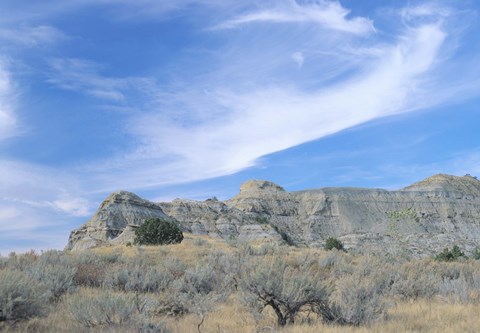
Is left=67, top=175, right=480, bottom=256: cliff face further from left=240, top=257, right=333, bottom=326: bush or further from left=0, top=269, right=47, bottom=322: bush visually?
left=0, top=269, right=47, bottom=322: bush

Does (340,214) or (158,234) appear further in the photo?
(340,214)

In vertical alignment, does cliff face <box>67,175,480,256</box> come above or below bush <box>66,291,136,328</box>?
above

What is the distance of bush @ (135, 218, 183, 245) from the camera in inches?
1479

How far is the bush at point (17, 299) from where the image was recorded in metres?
6.53

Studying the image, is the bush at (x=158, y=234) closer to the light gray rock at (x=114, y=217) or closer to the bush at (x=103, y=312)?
the bush at (x=103, y=312)

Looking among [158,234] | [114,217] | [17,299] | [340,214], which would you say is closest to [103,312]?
[17,299]

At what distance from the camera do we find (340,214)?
115m

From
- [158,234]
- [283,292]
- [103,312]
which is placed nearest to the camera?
[103,312]

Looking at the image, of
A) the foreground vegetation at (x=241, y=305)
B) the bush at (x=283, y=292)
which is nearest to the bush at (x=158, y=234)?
the foreground vegetation at (x=241, y=305)

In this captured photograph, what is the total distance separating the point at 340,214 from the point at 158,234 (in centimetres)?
8335

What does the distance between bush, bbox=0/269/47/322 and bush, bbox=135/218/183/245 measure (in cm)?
3023

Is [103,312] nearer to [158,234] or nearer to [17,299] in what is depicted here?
[17,299]

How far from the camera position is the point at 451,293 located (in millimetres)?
11828

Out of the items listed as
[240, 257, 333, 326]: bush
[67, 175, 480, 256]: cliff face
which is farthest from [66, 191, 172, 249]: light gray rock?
[240, 257, 333, 326]: bush
